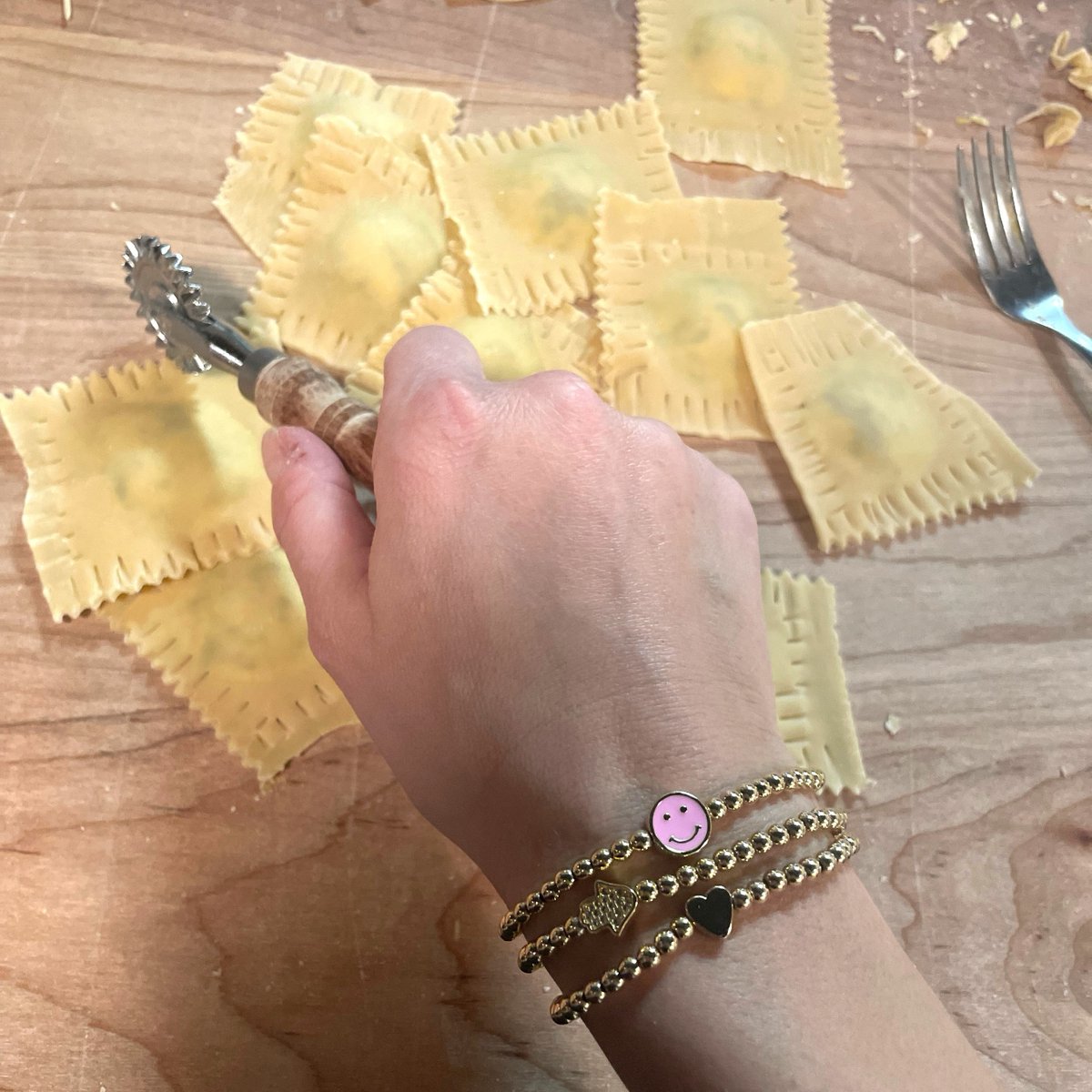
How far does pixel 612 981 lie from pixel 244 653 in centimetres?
66

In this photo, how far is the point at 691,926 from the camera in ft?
2.22

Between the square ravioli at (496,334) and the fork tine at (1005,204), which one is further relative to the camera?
the fork tine at (1005,204)

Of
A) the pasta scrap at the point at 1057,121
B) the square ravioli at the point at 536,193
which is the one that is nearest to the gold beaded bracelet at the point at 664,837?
the square ravioli at the point at 536,193

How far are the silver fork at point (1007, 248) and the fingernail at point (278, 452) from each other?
3.66ft

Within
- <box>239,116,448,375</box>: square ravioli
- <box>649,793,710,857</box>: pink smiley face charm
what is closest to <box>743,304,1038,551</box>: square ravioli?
<box>239,116,448,375</box>: square ravioli

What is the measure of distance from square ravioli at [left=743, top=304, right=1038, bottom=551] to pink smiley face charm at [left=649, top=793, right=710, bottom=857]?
63 centimetres

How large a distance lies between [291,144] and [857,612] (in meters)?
1.11

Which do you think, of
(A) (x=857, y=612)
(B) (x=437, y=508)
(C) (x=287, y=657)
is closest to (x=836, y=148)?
(A) (x=857, y=612)

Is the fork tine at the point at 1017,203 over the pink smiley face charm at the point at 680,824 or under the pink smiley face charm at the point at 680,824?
over

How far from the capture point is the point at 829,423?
4.17 feet

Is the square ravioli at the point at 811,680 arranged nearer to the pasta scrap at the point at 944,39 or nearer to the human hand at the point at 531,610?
the human hand at the point at 531,610

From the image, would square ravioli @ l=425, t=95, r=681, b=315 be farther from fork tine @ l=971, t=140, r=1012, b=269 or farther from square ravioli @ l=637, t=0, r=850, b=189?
fork tine @ l=971, t=140, r=1012, b=269

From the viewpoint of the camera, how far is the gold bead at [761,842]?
70 centimetres

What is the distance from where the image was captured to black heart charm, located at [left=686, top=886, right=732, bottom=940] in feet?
2.23
